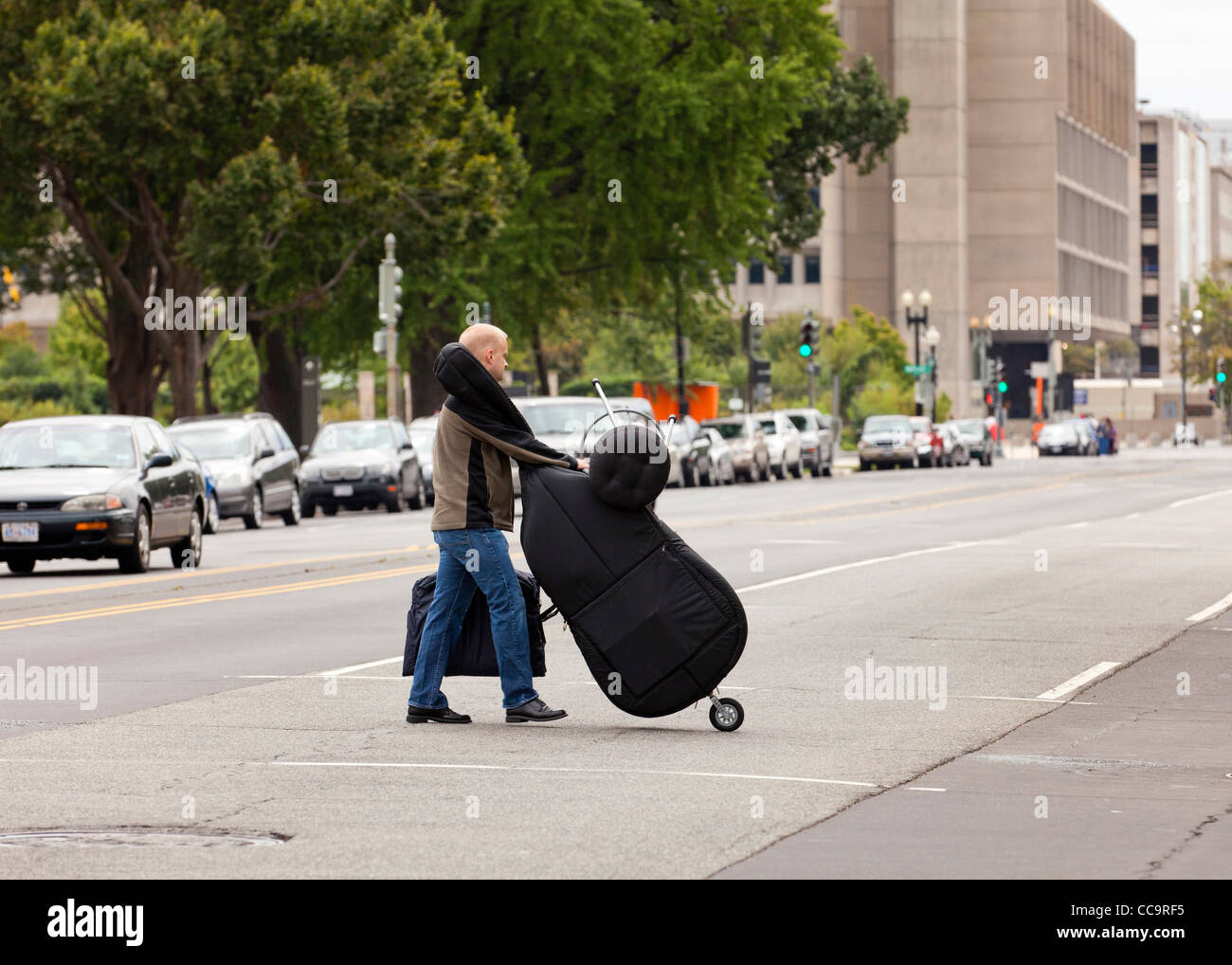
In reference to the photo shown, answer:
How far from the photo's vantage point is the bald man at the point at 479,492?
10.8 metres

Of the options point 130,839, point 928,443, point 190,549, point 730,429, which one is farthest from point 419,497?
point 928,443

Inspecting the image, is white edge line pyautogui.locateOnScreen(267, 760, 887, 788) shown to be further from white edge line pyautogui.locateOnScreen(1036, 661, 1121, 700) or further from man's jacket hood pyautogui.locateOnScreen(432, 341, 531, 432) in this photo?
white edge line pyautogui.locateOnScreen(1036, 661, 1121, 700)

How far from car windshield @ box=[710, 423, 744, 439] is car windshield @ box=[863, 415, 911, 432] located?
1339cm

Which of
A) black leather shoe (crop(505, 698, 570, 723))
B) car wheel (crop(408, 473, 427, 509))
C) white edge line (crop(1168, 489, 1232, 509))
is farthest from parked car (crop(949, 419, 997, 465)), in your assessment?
black leather shoe (crop(505, 698, 570, 723))

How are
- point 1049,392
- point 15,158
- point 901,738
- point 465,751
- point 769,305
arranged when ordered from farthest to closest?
point 769,305 < point 1049,392 < point 15,158 < point 901,738 < point 465,751

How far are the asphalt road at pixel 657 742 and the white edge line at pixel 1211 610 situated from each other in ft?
0.35

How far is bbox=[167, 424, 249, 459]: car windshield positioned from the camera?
33094mm

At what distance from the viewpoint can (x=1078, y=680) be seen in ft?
44.7

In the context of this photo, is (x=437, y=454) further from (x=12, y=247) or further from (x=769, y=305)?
(x=769, y=305)

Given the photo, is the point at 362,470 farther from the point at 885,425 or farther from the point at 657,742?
the point at 885,425

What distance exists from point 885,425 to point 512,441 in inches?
2377
